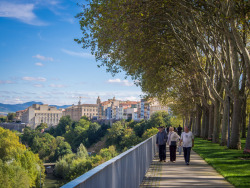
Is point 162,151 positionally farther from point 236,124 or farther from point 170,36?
point 170,36

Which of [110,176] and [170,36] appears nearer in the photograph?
[110,176]

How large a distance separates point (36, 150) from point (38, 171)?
72.5 m

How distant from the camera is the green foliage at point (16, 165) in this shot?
54.3 metres

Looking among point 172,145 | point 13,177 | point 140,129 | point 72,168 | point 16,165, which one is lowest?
point 72,168

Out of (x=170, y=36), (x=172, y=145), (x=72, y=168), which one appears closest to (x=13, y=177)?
(x=72, y=168)

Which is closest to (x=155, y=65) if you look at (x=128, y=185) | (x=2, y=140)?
(x=128, y=185)

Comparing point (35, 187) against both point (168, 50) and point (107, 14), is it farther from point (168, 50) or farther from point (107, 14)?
point (107, 14)

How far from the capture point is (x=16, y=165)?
61219mm

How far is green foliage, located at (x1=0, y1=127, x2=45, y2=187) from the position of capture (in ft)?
178

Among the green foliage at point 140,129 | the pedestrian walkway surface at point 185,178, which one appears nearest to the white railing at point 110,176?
the pedestrian walkway surface at point 185,178

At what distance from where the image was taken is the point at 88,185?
14.1ft

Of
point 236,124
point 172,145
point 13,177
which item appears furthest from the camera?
point 13,177

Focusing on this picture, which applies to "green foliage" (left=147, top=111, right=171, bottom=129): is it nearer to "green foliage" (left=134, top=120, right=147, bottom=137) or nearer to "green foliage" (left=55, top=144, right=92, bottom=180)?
"green foliage" (left=134, top=120, right=147, bottom=137)

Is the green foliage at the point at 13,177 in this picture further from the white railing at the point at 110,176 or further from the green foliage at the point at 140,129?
the green foliage at the point at 140,129
